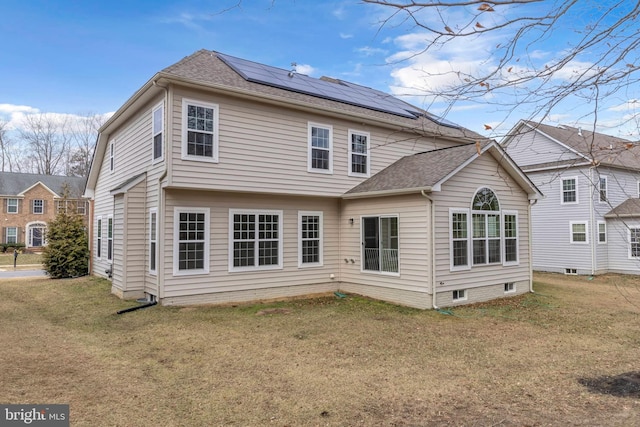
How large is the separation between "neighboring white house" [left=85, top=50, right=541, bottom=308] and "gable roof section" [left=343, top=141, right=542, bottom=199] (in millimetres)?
63

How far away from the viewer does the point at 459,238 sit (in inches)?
422

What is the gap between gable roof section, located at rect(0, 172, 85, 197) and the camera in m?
34.4

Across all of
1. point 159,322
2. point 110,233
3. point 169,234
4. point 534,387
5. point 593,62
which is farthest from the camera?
point 110,233

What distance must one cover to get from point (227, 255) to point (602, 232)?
18067 millimetres

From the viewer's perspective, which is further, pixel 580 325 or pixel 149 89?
pixel 149 89

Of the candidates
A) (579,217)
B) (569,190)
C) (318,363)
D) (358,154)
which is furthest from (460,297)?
(569,190)

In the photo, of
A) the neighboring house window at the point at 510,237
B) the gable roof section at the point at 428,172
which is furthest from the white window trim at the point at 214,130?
the neighboring house window at the point at 510,237

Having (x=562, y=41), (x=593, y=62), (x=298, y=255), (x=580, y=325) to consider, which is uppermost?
(x=562, y=41)

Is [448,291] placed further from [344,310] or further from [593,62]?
[593,62]

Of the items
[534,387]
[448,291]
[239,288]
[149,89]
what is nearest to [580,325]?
[448,291]

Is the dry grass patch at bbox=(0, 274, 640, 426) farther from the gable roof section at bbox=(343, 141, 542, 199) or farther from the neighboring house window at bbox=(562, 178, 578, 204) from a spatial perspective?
the neighboring house window at bbox=(562, 178, 578, 204)

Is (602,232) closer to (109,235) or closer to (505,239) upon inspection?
(505,239)

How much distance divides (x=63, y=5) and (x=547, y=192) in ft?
68.7

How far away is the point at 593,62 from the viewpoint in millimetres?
3148
